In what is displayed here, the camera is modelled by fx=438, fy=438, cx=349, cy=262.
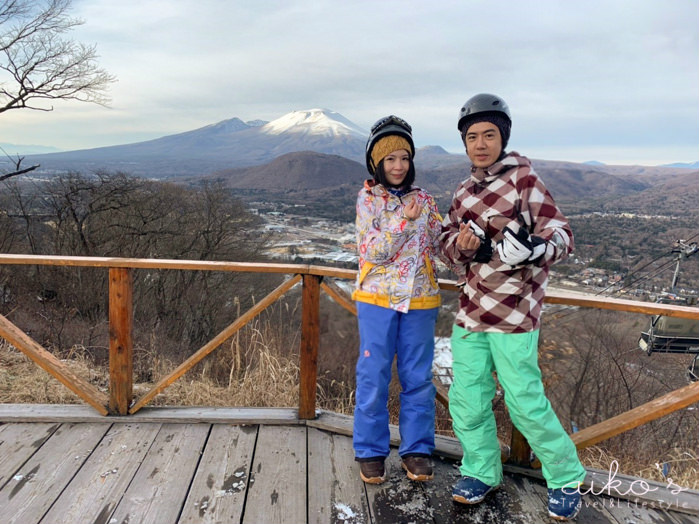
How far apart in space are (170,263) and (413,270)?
1.19m

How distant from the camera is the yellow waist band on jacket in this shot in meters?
1.81

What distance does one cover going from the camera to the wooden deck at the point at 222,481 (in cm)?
162

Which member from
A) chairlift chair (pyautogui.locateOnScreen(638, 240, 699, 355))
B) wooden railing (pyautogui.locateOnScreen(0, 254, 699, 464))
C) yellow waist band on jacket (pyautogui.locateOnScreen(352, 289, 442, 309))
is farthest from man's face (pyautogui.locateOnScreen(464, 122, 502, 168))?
chairlift chair (pyautogui.locateOnScreen(638, 240, 699, 355))

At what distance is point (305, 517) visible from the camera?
1605 mm

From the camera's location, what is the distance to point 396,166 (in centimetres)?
180

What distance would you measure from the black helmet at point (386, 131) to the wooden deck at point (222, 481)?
1.32 m

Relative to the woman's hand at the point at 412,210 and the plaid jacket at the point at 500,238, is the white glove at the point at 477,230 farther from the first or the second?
the woman's hand at the point at 412,210

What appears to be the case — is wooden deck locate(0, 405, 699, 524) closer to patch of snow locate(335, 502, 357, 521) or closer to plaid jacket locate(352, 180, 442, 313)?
patch of snow locate(335, 502, 357, 521)

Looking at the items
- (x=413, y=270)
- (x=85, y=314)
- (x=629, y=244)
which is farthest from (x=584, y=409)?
(x=629, y=244)

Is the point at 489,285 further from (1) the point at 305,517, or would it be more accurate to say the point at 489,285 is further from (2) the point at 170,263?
(2) the point at 170,263

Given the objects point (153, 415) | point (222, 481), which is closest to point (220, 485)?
point (222, 481)

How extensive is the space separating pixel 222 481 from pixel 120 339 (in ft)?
3.15

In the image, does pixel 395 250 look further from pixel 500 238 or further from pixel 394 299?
pixel 500 238

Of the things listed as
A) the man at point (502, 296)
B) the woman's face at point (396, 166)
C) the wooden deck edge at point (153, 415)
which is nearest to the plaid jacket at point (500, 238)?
the man at point (502, 296)
